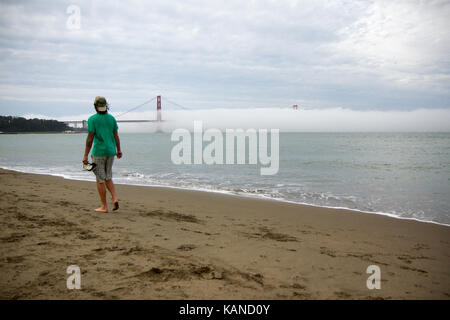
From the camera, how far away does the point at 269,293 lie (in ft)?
7.36

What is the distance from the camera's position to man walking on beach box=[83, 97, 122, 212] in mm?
4344

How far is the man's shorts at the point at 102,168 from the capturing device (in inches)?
175

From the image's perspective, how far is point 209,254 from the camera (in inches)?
118

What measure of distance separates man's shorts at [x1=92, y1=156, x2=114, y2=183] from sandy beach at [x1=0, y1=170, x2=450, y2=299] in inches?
21.1

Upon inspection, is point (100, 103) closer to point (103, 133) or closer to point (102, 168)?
point (103, 133)

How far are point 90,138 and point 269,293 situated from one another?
129 inches

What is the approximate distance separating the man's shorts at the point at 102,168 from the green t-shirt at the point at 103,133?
6 centimetres

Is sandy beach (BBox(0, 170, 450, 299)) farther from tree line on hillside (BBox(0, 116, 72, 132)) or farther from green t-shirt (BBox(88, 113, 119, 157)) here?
tree line on hillside (BBox(0, 116, 72, 132))

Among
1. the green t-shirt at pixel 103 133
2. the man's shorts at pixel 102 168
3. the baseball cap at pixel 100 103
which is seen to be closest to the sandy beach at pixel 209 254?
the man's shorts at pixel 102 168

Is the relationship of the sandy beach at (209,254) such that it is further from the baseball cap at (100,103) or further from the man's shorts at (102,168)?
the baseball cap at (100,103)

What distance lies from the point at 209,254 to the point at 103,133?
2450mm

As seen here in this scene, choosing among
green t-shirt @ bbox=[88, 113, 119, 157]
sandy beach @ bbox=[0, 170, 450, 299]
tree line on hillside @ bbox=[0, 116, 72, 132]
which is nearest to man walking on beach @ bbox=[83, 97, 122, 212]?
green t-shirt @ bbox=[88, 113, 119, 157]
